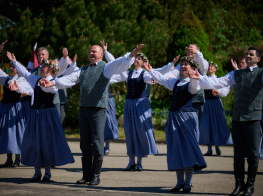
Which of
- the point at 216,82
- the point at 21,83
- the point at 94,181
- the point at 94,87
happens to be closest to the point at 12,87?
the point at 21,83

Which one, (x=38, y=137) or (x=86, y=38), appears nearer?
(x=38, y=137)

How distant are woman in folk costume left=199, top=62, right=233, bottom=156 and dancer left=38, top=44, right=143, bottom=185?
12.6 ft

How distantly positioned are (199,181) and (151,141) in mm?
1432

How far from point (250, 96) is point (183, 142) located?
1.09m

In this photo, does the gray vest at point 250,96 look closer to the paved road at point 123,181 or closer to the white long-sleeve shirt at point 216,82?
the white long-sleeve shirt at point 216,82

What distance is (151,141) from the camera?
643cm

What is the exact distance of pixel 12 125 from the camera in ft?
22.0

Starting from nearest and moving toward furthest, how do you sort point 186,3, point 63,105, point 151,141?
point 151,141, point 63,105, point 186,3

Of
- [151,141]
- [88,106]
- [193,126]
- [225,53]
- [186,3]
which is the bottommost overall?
[151,141]

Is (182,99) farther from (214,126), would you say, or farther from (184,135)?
(214,126)

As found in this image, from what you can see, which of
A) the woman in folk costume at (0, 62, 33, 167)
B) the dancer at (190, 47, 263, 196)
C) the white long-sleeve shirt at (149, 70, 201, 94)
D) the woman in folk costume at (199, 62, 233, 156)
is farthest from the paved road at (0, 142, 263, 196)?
the white long-sleeve shirt at (149, 70, 201, 94)

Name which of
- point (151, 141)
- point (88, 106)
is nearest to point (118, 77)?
point (151, 141)

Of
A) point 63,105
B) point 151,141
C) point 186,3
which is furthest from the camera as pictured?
point 186,3

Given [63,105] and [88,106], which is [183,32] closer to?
[63,105]
